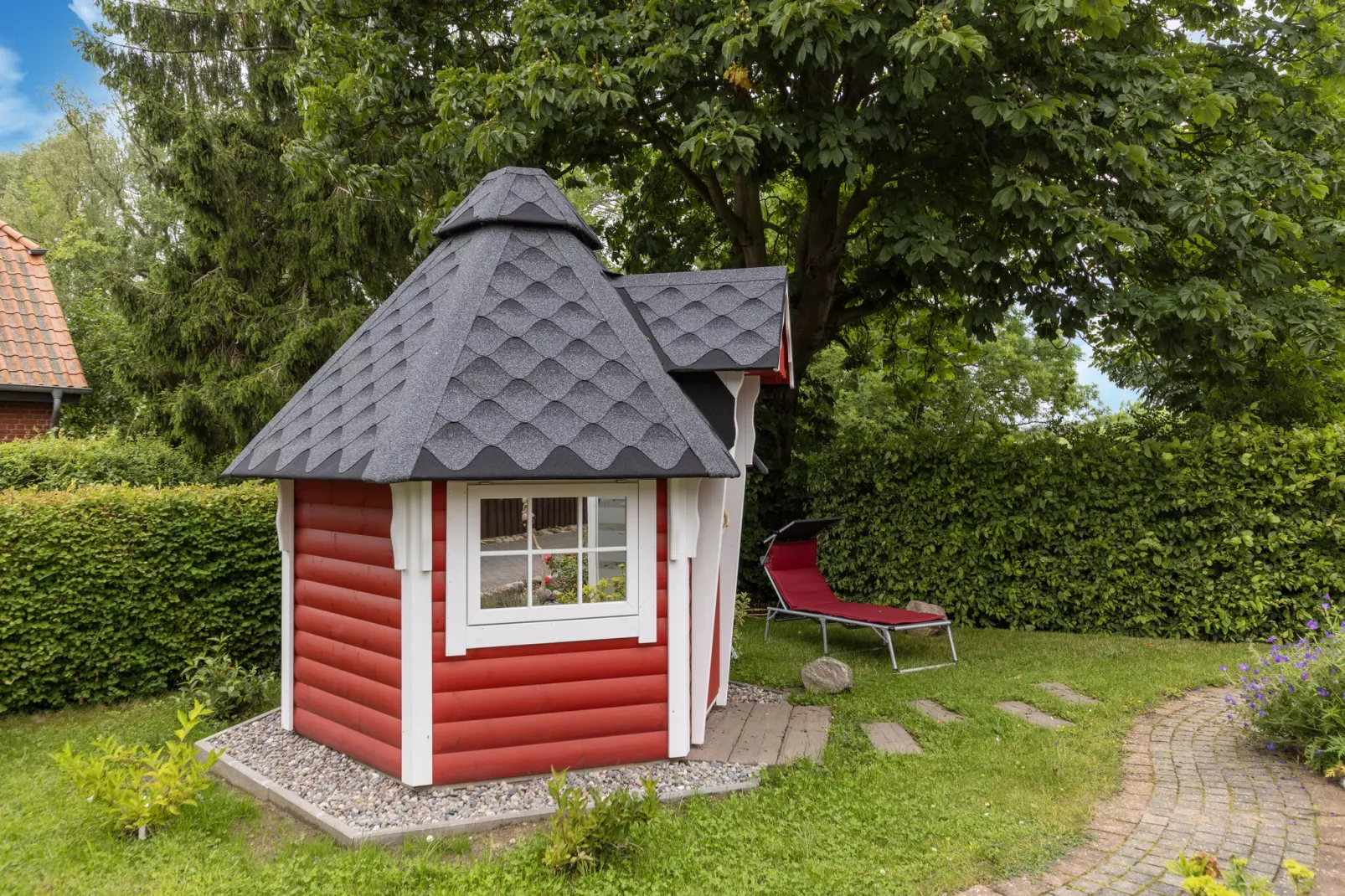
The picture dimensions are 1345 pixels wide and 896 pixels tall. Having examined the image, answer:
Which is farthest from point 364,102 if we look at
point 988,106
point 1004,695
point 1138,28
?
point 1004,695

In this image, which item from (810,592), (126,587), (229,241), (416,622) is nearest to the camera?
(416,622)

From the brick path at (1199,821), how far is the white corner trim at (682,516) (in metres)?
2.29

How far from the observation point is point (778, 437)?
1120 centimetres

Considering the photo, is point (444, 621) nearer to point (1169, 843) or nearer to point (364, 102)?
point (1169, 843)

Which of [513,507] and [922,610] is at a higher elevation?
[513,507]

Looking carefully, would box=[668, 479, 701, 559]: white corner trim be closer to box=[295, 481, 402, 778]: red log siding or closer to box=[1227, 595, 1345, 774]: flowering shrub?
box=[295, 481, 402, 778]: red log siding

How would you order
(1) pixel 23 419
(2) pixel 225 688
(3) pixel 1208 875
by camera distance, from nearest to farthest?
(3) pixel 1208 875, (2) pixel 225 688, (1) pixel 23 419

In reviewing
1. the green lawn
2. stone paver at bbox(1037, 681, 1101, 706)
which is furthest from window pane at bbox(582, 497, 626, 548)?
stone paver at bbox(1037, 681, 1101, 706)

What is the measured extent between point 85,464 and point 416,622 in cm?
712

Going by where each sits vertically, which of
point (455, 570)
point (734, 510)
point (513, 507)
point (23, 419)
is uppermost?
point (23, 419)

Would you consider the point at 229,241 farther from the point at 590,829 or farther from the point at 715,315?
the point at 590,829

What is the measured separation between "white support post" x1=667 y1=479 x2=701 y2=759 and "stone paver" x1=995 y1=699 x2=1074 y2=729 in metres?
2.71

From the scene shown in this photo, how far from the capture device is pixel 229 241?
40.0ft

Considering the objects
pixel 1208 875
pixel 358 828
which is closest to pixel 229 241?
pixel 358 828
